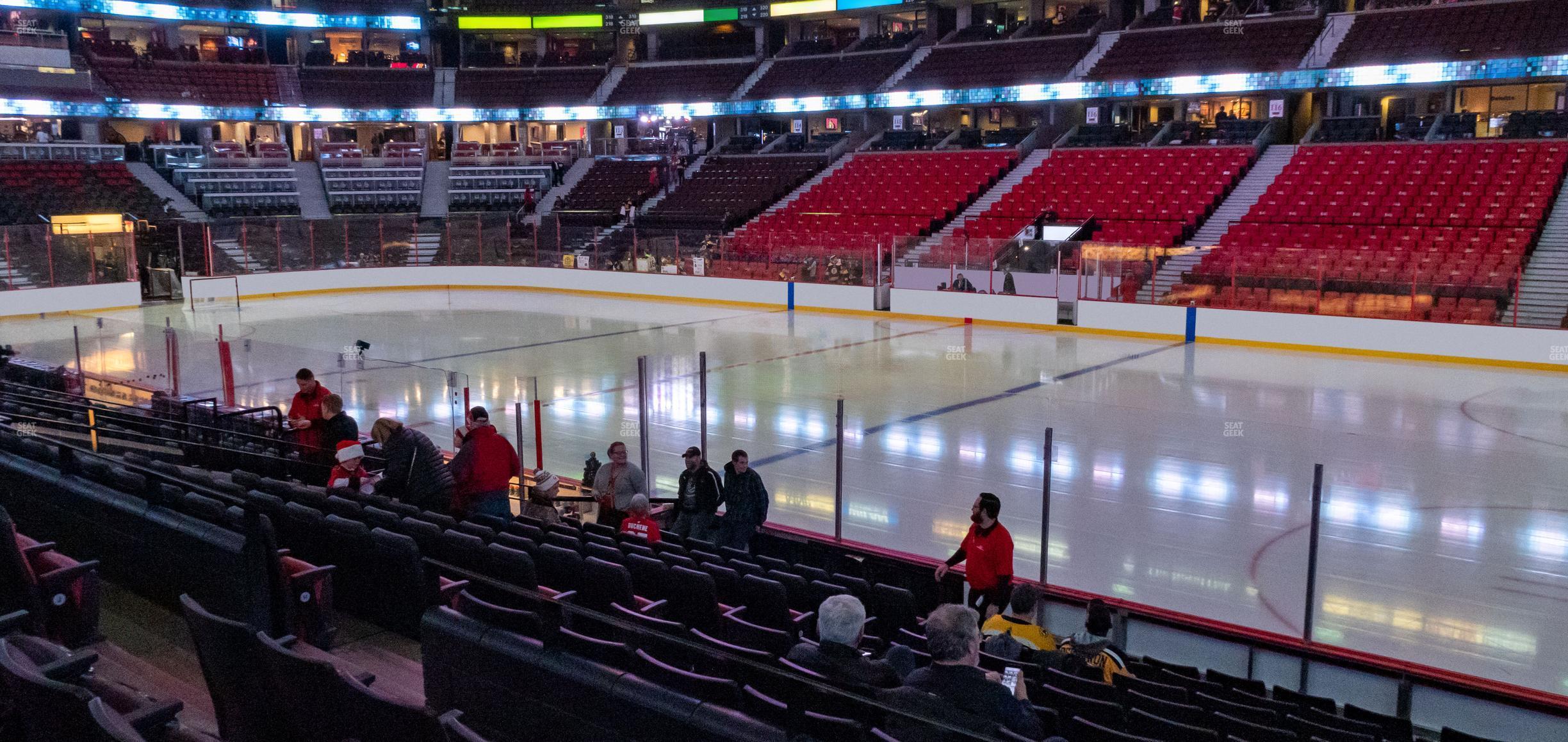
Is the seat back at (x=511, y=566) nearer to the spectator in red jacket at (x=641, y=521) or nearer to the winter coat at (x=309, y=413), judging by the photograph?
the spectator in red jacket at (x=641, y=521)

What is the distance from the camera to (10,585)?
4.45 metres

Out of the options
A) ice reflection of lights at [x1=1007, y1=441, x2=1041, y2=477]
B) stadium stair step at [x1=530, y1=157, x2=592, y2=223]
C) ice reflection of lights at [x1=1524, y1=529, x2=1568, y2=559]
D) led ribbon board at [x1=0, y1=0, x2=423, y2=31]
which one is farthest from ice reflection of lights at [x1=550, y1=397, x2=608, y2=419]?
led ribbon board at [x1=0, y1=0, x2=423, y2=31]

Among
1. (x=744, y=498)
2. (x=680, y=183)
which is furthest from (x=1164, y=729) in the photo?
(x=680, y=183)

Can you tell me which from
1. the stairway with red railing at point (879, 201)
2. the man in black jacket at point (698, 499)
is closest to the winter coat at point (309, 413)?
the man in black jacket at point (698, 499)

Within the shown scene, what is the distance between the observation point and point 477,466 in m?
7.61

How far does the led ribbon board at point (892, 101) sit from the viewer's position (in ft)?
94.0

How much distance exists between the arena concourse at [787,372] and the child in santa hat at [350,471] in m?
0.06

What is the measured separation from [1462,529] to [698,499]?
6.48 meters

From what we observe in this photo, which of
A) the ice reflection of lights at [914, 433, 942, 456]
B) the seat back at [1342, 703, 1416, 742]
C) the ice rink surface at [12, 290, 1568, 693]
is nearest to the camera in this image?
the seat back at [1342, 703, 1416, 742]

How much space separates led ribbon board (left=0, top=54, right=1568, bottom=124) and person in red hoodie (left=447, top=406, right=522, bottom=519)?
2914cm

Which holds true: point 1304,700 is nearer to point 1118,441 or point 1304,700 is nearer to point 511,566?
point 511,566

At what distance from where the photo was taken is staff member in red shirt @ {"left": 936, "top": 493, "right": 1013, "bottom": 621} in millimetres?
7027

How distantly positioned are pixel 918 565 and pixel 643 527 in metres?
1.92

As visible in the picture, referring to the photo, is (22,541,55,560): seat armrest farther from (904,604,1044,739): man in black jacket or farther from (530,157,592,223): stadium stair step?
(530,157,592,223): stadium stair step
